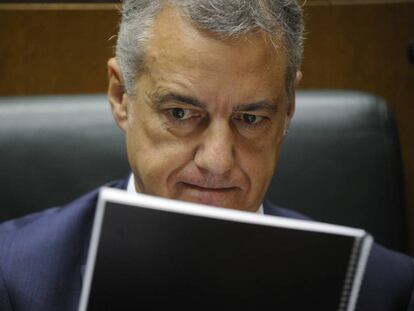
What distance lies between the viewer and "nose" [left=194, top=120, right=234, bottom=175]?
0.87 m

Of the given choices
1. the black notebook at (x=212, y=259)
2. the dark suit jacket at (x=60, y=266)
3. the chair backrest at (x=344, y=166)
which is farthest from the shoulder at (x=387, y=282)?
the black notebook at (x=212, y=259)

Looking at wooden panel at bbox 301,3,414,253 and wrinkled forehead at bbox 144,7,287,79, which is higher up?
wooden panel at bbox 301,3,414,253

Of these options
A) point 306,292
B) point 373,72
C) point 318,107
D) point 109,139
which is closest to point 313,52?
point 373,72

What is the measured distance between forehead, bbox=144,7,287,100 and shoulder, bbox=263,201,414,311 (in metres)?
0.30

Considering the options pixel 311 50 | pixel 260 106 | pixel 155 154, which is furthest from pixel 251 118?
pixel 311 50

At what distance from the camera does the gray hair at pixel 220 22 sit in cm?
89

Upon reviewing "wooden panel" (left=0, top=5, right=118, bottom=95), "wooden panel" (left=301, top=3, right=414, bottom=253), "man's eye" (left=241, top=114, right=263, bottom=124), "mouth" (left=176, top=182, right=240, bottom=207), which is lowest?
"mouth" (left=176, top=182, right=240, bottom=207)

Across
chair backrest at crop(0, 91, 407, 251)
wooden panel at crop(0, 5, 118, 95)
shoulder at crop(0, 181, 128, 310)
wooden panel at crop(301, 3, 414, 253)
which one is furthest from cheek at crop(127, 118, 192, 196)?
wooden panel at crop(301, 3, 414, 253)

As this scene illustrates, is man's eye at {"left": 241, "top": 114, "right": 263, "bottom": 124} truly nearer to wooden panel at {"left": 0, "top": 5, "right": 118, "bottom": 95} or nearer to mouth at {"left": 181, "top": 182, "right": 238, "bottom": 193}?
mouth at {"left": 181, "top": 182, "right": 238, "bottom": 193}

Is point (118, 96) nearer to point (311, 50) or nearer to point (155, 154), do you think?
point (155, 154)

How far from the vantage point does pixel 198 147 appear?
0.90m

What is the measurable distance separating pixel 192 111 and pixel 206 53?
0.24 feet

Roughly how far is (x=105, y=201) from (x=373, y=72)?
3.75 ft

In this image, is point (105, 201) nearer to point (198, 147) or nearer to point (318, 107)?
point (198, 147)
